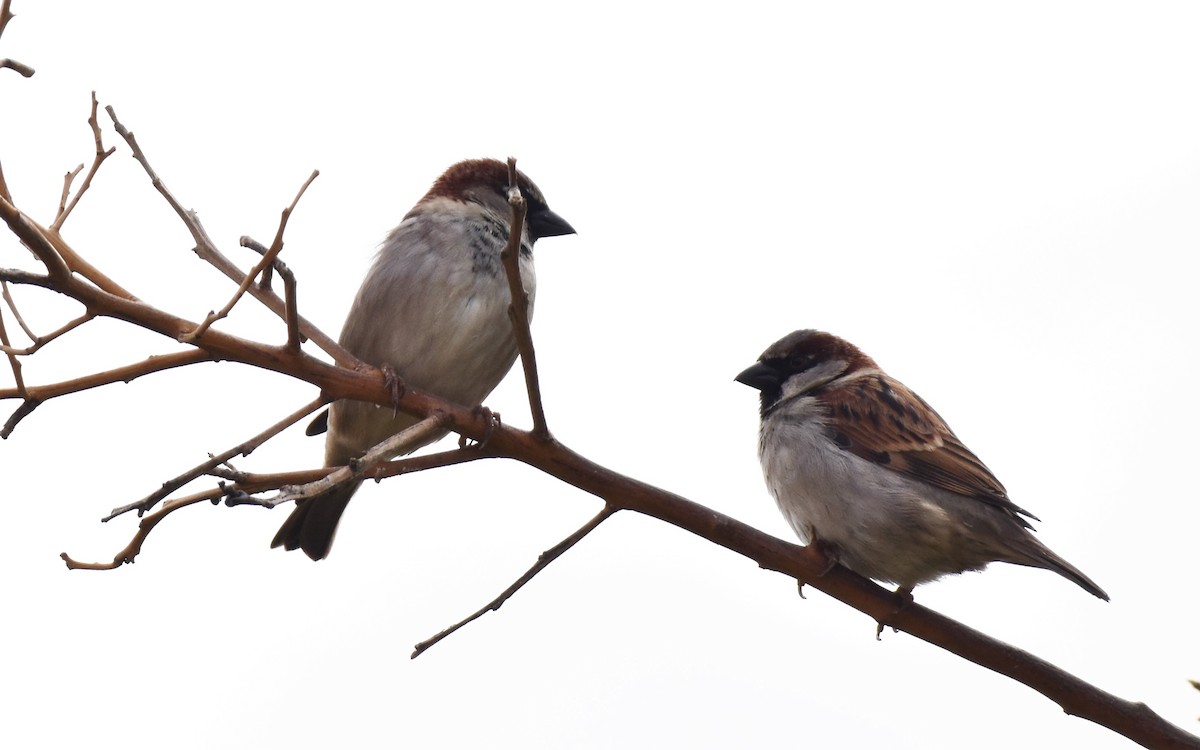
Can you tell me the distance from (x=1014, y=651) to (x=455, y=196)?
2.24 m

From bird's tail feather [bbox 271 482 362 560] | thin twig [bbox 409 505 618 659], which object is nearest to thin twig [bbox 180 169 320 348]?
thin twig [bbox 409 505 618 659]

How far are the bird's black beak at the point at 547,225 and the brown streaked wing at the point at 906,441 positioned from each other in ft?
3.17

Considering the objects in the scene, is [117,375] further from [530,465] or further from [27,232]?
[530,465]

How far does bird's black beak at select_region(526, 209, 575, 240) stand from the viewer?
3.77 metres

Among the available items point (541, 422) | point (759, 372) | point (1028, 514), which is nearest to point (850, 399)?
point (759, 372)

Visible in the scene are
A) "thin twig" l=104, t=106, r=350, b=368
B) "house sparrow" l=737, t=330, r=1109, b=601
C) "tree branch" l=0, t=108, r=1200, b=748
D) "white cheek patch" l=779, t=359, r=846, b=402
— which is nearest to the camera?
"tree branch" l=0, t=108, r=1200, b=748

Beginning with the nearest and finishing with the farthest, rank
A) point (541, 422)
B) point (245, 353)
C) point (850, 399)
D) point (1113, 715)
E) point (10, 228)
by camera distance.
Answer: point (10, 228) → point (245, 353) → point (541, 422) → point (1113, 715) → point (850, 399)

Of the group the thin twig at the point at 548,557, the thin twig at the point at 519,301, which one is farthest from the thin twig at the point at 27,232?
the thin twig at the point at 548,557

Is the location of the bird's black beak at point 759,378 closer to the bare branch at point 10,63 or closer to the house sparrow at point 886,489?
the house sparrow at point 886,489

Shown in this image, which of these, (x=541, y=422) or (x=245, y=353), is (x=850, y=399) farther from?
(x=245, y=353)

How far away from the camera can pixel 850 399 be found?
366 centimetres

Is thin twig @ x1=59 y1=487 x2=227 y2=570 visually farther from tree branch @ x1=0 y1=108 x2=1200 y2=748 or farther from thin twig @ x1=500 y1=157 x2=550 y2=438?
thin twig @ x1=500 y1=157 x2=550 y2=438

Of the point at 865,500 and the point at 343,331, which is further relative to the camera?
the point at 343,331

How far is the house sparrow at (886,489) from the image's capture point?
123 inches
